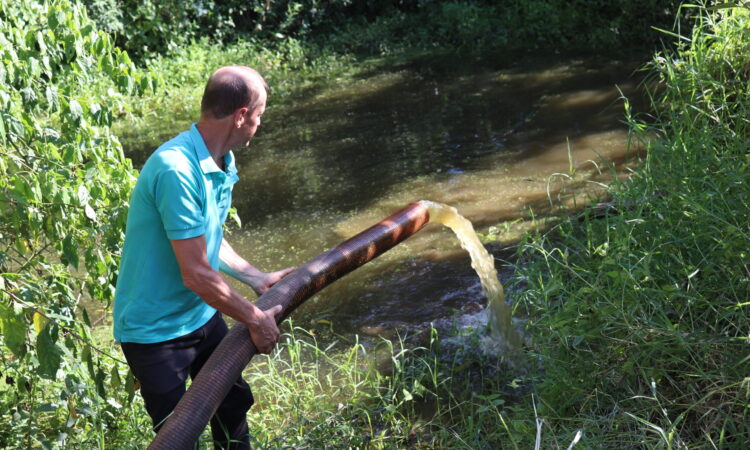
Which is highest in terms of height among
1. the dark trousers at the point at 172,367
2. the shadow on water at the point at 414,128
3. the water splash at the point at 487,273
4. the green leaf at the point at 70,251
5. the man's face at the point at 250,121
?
the man's face at the point at 250,121

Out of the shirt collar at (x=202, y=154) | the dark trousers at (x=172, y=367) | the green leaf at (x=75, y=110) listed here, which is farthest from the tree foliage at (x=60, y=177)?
the shirt collar at (x=202, y=154)

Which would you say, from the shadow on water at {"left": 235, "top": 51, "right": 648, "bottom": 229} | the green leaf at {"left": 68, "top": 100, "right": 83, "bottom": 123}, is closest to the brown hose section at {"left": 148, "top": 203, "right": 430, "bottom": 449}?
the green leaf at {"left": 68, "top": 100, "right": 83, "bottom": 123}

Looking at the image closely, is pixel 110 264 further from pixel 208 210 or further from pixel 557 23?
pixel 557 23

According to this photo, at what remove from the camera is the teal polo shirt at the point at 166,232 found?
274cm

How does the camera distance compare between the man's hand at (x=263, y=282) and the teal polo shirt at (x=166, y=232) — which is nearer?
the teal polo shirt at (x=166, y=232)

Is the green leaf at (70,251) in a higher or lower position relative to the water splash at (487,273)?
higher

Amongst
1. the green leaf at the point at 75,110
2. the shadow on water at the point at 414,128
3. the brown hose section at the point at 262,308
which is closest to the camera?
the brown hose section at the point at 262,308

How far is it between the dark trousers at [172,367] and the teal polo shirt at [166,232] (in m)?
0.05

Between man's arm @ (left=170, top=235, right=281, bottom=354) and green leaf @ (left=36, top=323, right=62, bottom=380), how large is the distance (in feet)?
1.83

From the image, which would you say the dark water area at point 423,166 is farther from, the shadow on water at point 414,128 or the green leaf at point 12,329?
the green leaf at point 12,329

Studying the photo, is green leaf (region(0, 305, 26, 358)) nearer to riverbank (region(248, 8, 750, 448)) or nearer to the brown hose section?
the brown hose section

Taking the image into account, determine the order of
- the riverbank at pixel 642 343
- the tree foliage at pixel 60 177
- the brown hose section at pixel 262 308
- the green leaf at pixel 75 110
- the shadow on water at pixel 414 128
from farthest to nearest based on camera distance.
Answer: the shadow on water at pixel 414 128 → the green leaf at pixel 75 110 → the tree foliage at pixel 60 177 → the riverbank at pixel 642 343 → the brown hose section at pixel 262 308

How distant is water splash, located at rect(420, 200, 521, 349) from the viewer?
168 inches

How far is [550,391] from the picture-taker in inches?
130
